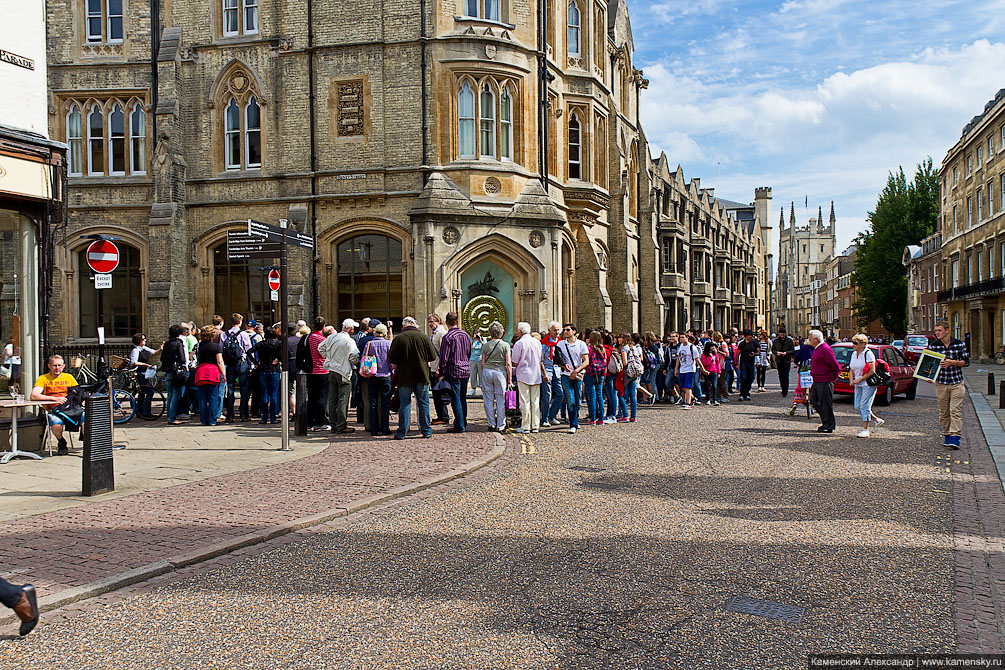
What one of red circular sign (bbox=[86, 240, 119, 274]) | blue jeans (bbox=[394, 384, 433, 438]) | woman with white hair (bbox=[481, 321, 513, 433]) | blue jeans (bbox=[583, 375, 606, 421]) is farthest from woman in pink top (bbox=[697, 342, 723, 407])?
red circular sign (bbox=[86, 240, 119, 274])

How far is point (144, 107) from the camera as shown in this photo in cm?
2473

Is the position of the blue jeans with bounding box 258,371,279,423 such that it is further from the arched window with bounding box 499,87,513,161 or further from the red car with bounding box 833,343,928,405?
the red car with bounding box 833,343,928,405

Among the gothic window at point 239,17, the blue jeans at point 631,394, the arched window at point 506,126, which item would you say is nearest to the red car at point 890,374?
the blue jeans at point 631,394

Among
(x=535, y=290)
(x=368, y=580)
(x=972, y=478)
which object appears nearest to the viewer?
(x=368, y=580)

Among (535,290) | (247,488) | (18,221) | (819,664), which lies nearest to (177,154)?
(535,290)

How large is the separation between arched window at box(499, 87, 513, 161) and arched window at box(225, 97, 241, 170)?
320 inches

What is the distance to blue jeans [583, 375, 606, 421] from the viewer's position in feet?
45.8

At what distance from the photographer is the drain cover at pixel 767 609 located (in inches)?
175

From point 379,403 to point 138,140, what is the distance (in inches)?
682

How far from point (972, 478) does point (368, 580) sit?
7.11m

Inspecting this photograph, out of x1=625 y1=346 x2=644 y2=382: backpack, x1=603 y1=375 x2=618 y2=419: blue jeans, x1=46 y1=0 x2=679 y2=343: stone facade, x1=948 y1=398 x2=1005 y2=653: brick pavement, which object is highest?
x1=46 y1=0 x2=679 y2=343: stone facade

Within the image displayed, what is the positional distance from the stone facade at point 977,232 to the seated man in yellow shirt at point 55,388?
138ft

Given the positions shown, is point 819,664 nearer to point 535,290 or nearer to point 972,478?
point 972,478

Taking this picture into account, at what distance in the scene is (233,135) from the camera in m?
24.6
